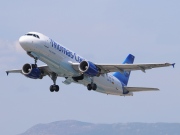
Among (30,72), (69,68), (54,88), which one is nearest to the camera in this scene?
(69,68)

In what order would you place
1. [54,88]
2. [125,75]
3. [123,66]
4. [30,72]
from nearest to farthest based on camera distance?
[123,66] → [30,72] → [54,88] → [125,75]

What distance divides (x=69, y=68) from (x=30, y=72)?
6.62 m

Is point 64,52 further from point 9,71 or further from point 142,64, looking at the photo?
point 9,71

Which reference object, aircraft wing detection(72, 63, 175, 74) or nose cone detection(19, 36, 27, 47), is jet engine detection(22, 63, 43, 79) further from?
nose cone detection(19, 36, 27, 47)

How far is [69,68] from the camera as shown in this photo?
7475 cm

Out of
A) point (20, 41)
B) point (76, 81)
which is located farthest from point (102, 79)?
point (20, 41)

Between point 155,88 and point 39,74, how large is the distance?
1581 centimetres

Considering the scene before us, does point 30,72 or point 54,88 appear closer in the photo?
point 30,72

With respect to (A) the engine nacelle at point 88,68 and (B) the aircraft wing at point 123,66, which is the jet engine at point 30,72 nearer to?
(B) the aircraft wing at point 123,66

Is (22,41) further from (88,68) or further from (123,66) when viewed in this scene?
(123,66)

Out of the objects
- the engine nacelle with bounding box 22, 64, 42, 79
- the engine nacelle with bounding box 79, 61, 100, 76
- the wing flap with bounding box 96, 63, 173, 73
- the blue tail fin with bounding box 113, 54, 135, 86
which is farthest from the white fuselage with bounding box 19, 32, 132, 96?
the blue tail fin with bounding box 113, 54, 135, 86

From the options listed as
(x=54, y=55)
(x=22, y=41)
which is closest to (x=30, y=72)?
(x=54, y=55)

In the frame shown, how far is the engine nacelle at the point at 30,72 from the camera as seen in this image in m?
78.8

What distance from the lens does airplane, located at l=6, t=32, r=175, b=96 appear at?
7144cm
